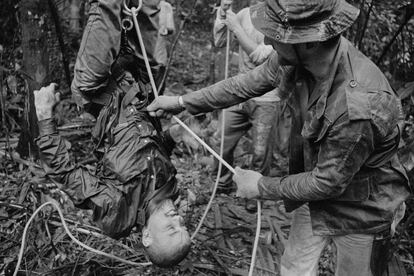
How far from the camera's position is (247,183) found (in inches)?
111

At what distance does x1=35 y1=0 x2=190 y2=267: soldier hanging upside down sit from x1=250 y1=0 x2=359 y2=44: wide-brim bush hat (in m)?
1.25

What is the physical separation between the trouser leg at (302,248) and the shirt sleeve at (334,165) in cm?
50

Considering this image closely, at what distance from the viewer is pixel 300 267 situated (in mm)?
3102

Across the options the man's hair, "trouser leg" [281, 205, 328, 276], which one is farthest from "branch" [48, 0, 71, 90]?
"trouser leg" [281, 205, 328, 276]

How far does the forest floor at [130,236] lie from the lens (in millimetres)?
3955

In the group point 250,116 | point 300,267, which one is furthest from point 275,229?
point 300,267

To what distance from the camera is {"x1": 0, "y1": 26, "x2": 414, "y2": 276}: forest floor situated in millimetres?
3955

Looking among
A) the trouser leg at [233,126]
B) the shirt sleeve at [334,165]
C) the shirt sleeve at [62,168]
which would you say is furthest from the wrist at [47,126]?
the trouser leg at [233,126]

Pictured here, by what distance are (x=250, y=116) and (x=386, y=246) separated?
1.80m

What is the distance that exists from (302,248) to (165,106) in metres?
1.20

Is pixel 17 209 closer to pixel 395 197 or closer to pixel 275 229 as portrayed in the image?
pixel 275 229

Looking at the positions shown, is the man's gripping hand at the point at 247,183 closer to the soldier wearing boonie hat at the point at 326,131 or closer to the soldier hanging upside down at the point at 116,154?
the soldier wearing boonie hat at the point at 326,131

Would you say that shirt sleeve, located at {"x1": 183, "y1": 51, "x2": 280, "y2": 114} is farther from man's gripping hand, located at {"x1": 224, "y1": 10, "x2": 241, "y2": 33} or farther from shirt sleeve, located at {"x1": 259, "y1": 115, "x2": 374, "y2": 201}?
man's gripping hand, located at {"x1": 224, "y1": 10, "x2": 241, "y2": 33}

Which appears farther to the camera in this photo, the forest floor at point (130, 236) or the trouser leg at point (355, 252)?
the forest floor at point (130, 236)
